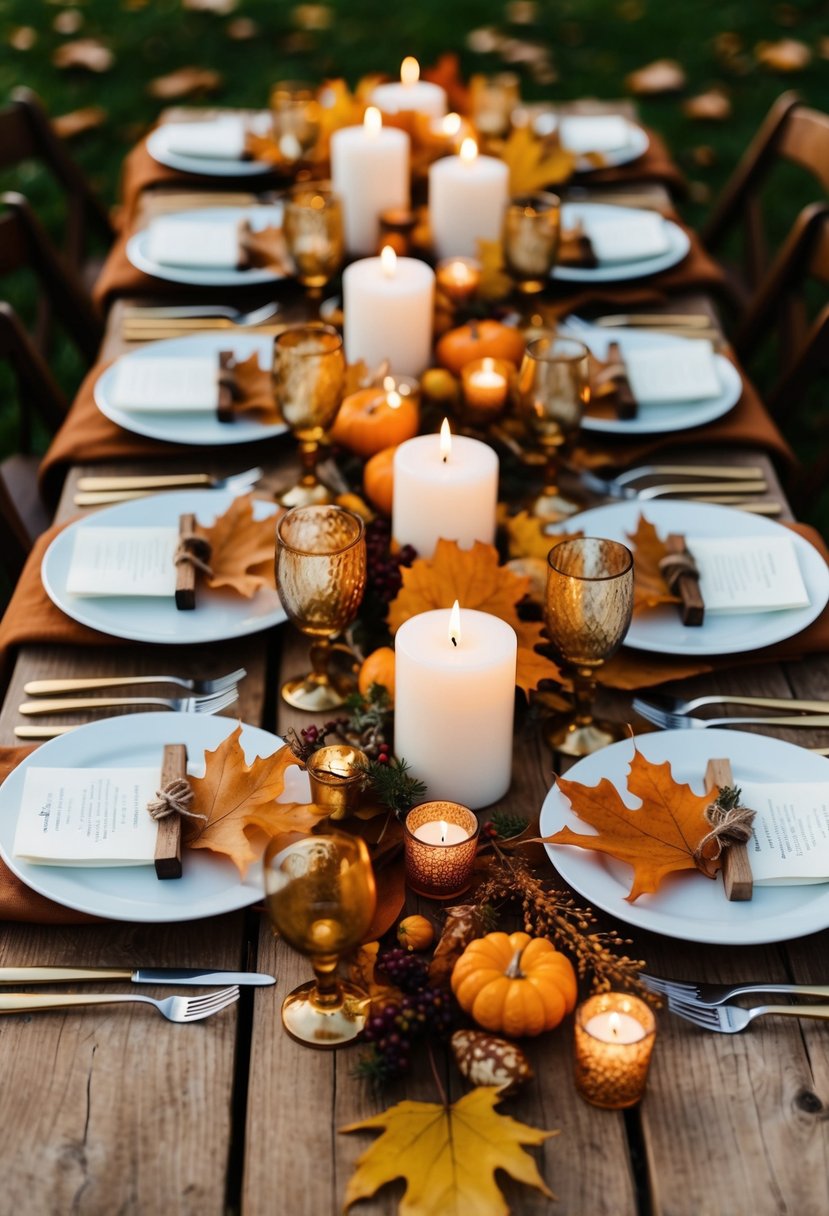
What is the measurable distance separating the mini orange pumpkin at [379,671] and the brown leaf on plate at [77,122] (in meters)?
3.22

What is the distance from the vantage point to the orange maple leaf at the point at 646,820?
1104 mm

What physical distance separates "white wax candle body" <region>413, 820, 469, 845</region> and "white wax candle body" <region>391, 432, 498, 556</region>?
389 mm

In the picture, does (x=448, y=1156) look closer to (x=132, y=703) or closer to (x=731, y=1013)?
(x=731, y=1013)

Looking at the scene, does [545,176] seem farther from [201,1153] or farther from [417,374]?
[201,1153]

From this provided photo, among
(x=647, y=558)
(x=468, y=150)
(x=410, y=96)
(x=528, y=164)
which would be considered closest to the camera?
(x=647, y=558)

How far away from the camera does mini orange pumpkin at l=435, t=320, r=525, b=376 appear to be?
1.83 metres

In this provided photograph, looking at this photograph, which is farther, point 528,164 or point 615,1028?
point 528,164

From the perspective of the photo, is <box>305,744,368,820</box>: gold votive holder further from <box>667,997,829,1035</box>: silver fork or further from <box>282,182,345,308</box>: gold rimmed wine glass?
<box>282,182,345,308</box>: gold rimmed wine glass

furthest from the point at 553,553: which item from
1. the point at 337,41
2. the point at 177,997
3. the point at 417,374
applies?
the point at 337,41

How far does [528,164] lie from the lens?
2.39m

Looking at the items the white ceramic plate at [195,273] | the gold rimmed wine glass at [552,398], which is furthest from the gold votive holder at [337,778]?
the white ceramic plate at [195,273]

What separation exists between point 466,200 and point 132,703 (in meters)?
1.14

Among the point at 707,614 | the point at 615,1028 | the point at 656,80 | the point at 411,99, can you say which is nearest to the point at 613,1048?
the point at 615,1028

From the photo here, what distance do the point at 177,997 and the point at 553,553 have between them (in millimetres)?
527
